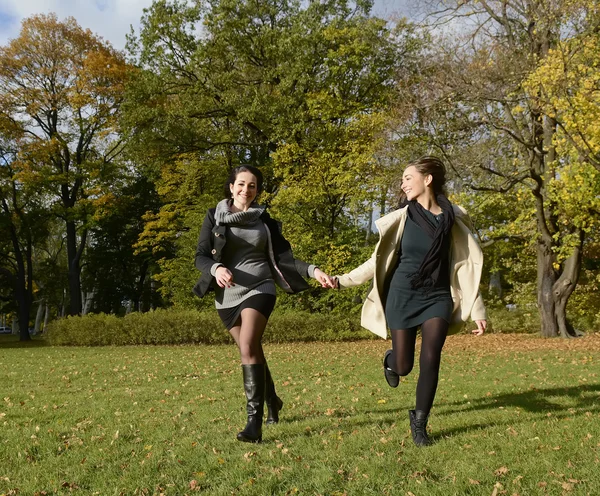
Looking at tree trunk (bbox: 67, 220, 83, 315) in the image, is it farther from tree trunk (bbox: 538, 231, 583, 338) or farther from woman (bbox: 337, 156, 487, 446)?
woman (bbox: 337, 156, 487, 446)

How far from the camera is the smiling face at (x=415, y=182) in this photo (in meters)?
4.56

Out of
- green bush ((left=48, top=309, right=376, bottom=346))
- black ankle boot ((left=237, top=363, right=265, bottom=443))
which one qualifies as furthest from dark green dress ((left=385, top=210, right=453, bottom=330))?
green bush ((left=48, top=309, right=376, bottom=346))

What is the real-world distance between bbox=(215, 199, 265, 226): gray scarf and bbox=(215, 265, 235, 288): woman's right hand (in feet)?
1.50

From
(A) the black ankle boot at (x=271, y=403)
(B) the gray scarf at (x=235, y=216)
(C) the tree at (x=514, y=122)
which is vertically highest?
(C) the tree at (x=514, y=122)

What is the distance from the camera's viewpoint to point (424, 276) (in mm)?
4414

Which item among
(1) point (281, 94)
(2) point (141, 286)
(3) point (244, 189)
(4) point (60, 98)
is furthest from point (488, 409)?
(2) point (141, 286)

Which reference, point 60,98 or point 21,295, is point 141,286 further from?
point 60,98

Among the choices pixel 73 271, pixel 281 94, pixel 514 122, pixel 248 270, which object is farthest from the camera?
pixel 73 271

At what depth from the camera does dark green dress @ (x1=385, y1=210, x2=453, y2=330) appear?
4.40 metres

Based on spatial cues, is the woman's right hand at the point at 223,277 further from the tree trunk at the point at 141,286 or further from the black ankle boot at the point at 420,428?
the tree trunk at the point at 141,286

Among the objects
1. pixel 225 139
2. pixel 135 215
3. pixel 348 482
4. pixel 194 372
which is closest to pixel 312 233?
pixel 225 139

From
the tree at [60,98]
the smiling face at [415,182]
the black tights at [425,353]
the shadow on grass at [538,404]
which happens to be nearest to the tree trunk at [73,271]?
the tree at [60,98]

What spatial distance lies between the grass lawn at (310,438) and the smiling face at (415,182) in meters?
1.90

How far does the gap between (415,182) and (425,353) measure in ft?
4.34
